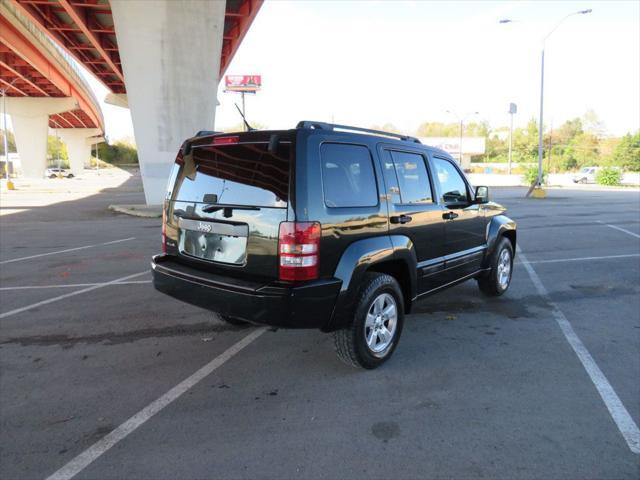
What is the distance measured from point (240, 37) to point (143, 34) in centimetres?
869

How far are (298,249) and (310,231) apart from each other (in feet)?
0.50

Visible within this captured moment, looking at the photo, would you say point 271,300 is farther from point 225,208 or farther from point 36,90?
point 36,90

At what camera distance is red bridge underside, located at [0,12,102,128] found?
95.6 ft

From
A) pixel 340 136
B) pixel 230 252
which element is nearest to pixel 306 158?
pixel 340 136

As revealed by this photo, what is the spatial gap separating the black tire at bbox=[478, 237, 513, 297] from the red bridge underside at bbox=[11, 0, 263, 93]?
1820 cm

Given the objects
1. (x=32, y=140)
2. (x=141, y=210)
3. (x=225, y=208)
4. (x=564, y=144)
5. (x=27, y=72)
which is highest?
(x=564, y=144)

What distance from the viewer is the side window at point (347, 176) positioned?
11.5 feet

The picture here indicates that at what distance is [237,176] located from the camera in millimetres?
3648

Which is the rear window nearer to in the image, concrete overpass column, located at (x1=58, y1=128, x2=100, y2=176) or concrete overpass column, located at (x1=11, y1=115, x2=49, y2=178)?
concrete overpass column, located at (x1=11, y1=115, x2=49, y2=178)

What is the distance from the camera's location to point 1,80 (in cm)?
4278

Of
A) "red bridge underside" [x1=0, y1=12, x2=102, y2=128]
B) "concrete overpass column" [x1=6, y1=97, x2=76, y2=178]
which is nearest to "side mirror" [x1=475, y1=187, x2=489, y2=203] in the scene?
"red bridge underside" [x1=0, y1=12, x2=102, y2=128]

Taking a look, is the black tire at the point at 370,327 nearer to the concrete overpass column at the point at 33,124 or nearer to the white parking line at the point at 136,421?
the white parking line at the point at 136,421

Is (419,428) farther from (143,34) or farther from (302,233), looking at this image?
(143,34)

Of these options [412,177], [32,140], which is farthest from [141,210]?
[32,140]
